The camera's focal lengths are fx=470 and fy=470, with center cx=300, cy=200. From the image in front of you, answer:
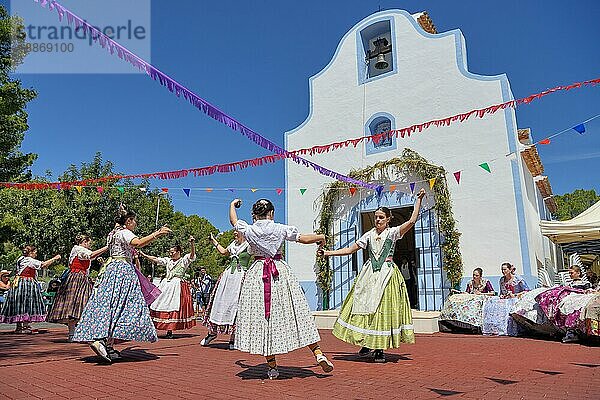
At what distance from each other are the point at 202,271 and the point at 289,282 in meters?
13.3

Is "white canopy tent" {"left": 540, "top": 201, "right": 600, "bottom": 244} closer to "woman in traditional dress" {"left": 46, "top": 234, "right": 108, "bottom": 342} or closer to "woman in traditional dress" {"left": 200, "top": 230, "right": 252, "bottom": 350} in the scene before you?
"woman in traditional dress" {"left": 200, "top": 230, "right": 252, "bottom": 350}

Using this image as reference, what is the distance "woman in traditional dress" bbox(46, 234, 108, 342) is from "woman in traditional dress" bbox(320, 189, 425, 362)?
3674 mm

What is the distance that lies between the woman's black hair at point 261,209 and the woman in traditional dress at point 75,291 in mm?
3242

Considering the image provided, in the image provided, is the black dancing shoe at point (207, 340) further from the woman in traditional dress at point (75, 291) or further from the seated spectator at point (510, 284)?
the seated spectator at point (510, 284)

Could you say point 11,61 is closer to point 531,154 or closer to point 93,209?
point 93,209

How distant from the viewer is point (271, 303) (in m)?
4.20

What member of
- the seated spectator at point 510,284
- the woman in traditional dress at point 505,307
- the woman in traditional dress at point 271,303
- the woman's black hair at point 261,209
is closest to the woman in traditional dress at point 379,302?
the woman in traditional dress at point 271,303

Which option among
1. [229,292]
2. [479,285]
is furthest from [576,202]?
[229,292]

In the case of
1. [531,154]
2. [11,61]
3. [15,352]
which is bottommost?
[15,352]

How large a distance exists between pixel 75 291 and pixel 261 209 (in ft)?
13.1

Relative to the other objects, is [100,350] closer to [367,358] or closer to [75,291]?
[75,291]

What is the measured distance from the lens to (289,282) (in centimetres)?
431

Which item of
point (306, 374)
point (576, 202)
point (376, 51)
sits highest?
point (376, 51)

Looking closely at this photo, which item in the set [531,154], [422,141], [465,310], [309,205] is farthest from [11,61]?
[531,154]
